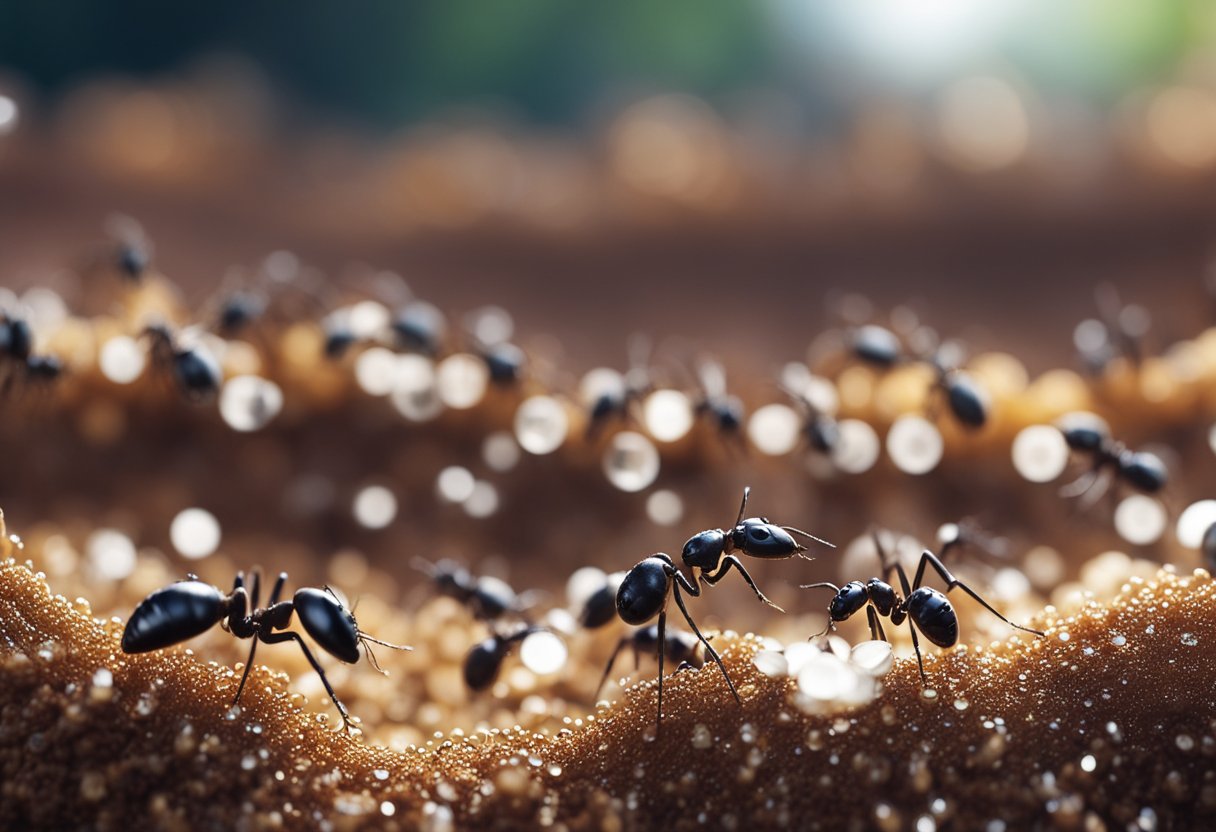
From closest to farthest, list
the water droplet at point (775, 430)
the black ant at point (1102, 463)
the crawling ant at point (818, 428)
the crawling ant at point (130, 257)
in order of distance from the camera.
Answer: the black ant at point (1102, 463), the crawling ant at point (818, 428), the water droplet at point (775, 430), the crawling ant at point (130, 257)

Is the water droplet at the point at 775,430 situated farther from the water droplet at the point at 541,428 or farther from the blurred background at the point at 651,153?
the blurred background at the point at 651,153

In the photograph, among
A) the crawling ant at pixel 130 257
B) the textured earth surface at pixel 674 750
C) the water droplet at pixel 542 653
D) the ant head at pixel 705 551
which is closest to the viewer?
the textured earth surface at pixel 674 750

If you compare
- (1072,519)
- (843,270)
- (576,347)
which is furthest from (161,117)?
(1072,519)

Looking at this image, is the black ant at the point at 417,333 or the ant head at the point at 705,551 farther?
the black ant at the point at 417,333

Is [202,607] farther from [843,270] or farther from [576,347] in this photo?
[843,270]

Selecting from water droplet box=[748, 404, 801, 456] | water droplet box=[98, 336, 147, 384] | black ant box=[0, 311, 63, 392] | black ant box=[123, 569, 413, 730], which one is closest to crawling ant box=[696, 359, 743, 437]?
water droplet box=[748, 404, 801, 456]

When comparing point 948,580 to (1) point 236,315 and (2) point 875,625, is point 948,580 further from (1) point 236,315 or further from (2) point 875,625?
(1) point 236,315

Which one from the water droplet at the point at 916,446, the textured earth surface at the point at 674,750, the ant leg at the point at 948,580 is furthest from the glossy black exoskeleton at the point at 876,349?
the textured earth surface at the point at 674,750
